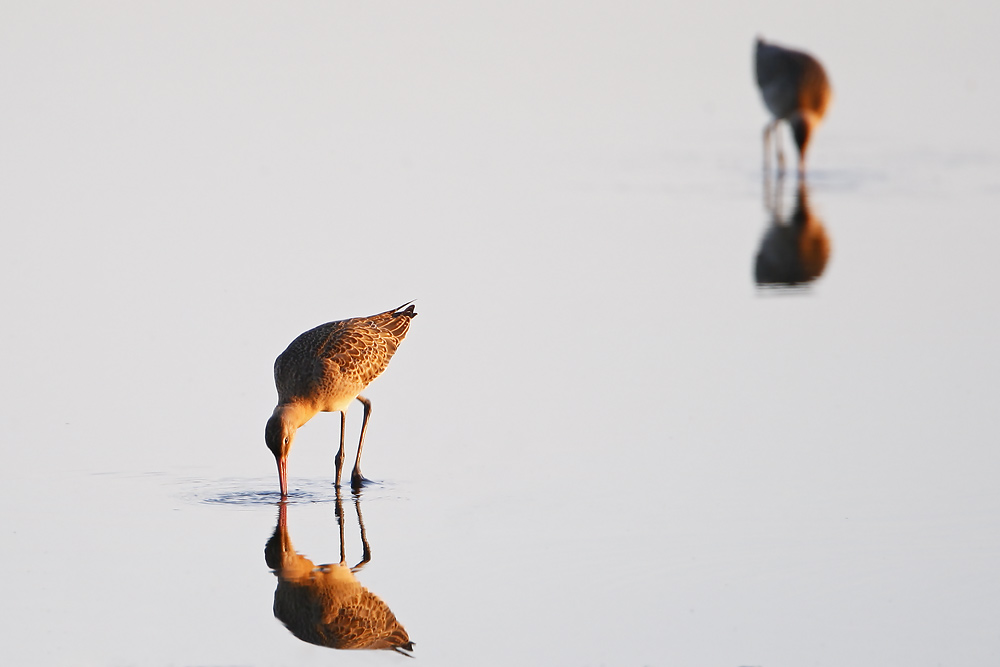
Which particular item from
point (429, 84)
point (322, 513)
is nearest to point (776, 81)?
point (429, 84)

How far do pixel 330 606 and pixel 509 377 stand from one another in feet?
12.8

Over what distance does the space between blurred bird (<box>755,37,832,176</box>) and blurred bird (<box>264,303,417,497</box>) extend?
10.9 metres

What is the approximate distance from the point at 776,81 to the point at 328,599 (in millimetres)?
15528

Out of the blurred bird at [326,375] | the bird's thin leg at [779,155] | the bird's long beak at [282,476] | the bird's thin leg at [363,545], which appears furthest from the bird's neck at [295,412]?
the bird's thin leg at [779,155]

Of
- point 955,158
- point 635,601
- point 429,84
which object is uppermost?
point 429,84

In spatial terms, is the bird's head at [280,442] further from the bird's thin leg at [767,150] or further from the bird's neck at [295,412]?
the bird's thin leg at [767,150]

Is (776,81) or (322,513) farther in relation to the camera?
(776,81)

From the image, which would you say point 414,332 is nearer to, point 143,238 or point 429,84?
point 143,238

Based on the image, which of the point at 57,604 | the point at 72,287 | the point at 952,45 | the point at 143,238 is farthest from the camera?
the point at 952,45

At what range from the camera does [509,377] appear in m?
10.5

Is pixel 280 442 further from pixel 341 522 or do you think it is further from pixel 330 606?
pixel 330 606

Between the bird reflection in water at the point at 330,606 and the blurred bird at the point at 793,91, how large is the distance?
517 inches

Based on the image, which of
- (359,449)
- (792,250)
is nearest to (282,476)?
(359,449)

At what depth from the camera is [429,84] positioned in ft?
77.5
